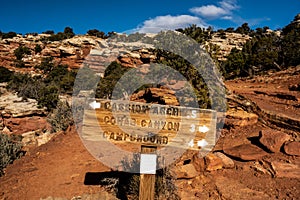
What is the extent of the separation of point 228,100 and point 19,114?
10469mm

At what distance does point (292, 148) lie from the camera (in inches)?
203

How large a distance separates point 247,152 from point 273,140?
0.65m

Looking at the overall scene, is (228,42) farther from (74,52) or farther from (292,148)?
(292,148)

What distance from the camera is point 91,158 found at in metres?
5.71

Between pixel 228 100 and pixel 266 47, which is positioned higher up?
pixel 266 47

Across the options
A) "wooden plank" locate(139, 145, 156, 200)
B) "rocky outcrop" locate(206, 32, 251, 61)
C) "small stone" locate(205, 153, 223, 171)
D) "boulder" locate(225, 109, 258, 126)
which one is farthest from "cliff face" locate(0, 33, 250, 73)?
"wooden plank" locate(139, 145, 156, 200)

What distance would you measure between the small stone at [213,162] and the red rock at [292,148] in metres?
1.39

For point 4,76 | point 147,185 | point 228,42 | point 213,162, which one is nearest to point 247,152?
point 213,162

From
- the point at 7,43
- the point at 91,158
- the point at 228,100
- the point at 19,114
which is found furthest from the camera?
the point at 7,43

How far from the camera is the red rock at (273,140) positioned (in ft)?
17.3

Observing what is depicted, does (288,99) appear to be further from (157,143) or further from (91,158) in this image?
(157,143)

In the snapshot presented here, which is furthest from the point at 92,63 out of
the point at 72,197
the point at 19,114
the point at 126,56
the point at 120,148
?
the point at 72,197

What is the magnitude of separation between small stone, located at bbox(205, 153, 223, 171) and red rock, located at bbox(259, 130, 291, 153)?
1159 millimetres

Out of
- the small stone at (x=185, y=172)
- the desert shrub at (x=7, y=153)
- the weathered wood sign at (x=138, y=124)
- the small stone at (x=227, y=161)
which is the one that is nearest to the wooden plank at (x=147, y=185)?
the weathered wood sign at (x=138, y=124)
